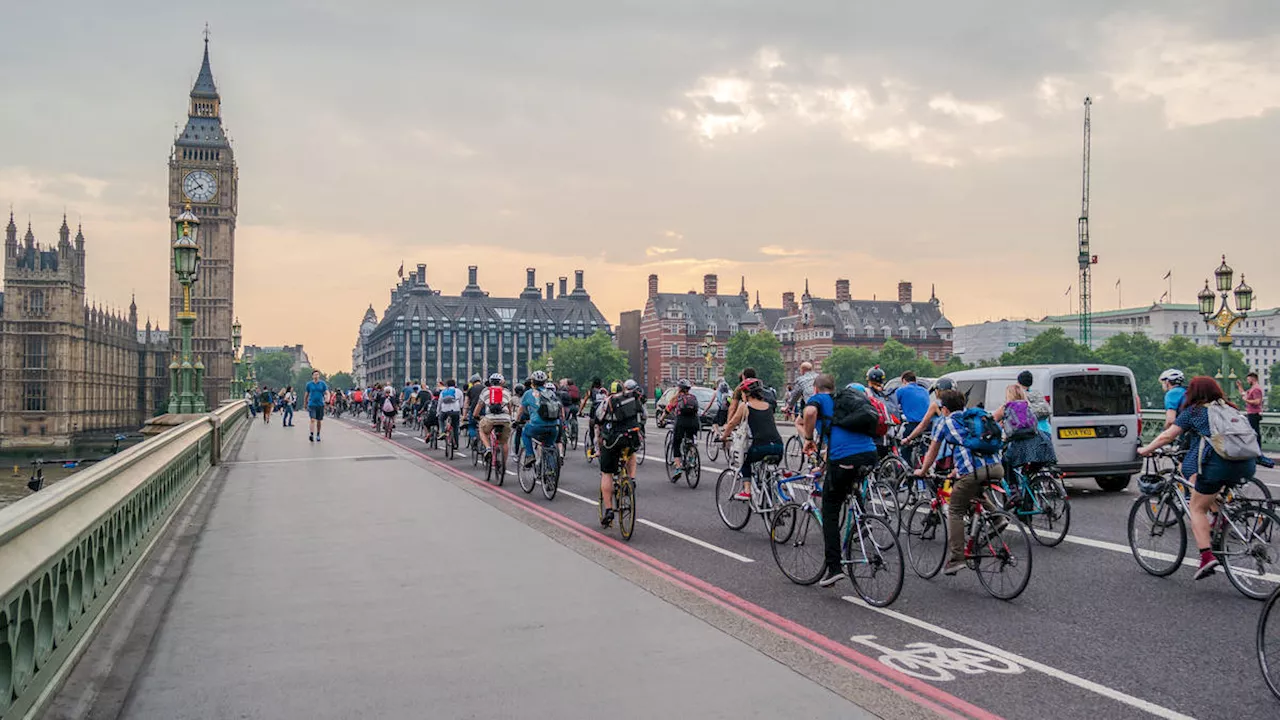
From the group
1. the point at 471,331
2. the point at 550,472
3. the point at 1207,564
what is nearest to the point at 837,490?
the point at 1207,564

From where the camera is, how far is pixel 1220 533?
26.6 feet

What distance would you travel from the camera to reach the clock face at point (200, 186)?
4791 inches

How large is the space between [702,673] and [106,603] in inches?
170

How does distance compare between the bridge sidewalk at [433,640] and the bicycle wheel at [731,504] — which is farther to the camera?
the bicycle wheel at [731,504]

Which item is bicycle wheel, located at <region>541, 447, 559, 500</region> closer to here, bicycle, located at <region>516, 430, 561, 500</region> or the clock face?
bicycle, located at <region>516, 430, 561, 500</region>

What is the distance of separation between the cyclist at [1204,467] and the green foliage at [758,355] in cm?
10768

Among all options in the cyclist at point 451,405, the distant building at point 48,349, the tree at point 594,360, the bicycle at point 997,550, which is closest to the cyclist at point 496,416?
the cyclist at point 451,405

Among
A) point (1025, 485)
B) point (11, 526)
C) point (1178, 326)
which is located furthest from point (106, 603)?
point (1178, 326)

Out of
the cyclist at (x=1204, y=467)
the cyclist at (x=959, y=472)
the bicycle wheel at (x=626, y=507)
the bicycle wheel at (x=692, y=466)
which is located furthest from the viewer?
the bicycle wheel at (x=692, y=466)

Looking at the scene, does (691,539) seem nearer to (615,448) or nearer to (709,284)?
(615,448)

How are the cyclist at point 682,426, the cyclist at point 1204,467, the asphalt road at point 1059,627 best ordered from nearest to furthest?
the asphalt road at point 1059,627 < the cyclist at point 1204,467 < the cyclist at point 682,426

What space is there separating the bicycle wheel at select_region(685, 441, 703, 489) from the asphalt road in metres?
4.89

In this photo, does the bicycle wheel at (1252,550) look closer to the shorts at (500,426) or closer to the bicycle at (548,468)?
the bicycle at (548,468)

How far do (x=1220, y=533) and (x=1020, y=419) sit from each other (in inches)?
117
